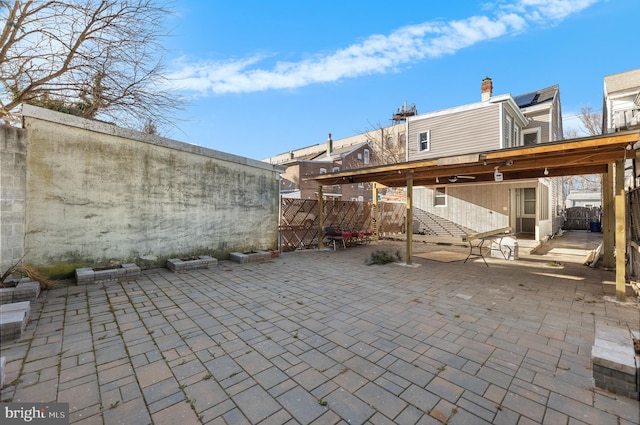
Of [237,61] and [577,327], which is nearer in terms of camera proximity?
[577,327]

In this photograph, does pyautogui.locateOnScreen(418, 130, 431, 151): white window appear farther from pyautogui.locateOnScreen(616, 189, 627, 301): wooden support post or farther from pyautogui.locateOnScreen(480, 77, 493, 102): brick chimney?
pyautogui.locateOnScreen(616, 189, 627, 301): wooden support post

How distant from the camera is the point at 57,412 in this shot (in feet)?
6.13

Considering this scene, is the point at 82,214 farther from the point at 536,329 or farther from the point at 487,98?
the point at 487,98

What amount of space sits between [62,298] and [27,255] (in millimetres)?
1288

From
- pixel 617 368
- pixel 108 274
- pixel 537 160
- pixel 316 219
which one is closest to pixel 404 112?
pixel 316 219

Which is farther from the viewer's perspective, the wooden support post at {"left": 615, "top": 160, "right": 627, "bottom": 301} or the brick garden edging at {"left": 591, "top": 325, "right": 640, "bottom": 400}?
the wooden support post at {"left": 615, "top": 160, "right": 627, "bottom": 301}

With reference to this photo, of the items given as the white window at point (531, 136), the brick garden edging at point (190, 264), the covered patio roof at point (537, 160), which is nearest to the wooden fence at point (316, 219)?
the covered patio roof at point (537, 160)

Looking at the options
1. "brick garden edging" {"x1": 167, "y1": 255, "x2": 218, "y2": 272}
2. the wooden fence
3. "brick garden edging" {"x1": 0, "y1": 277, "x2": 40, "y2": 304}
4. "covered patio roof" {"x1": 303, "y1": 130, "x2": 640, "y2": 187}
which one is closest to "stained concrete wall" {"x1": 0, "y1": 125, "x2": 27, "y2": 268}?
"brick garden edging" {"x1": 0, "y1": 277, "x2": 40, "y2": 304}

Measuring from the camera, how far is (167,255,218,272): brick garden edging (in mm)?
5883

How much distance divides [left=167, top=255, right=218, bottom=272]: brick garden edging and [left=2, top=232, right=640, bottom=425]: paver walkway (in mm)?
889

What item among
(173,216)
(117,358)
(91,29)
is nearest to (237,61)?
(91,29)

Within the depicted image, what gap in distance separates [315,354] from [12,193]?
5467 mm

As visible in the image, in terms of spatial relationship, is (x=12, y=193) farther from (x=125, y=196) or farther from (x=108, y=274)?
(x=108, y=274)

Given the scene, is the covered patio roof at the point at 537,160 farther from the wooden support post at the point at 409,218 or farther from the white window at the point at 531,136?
the white window at the point at 531,136
